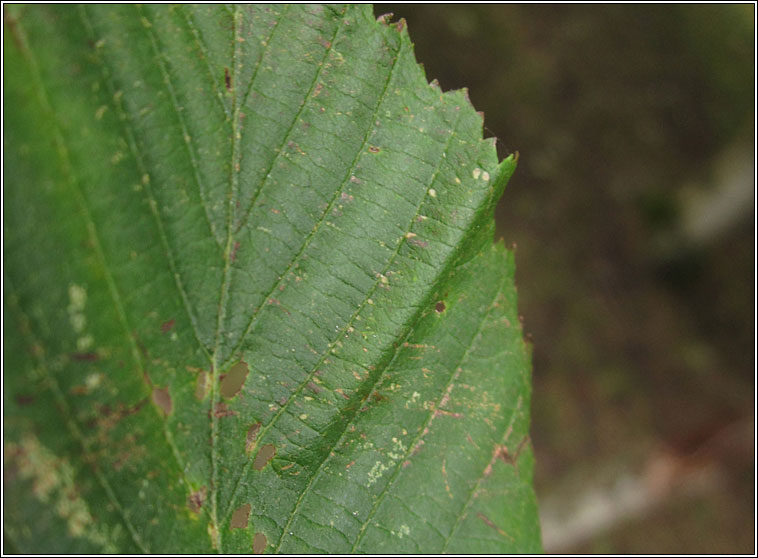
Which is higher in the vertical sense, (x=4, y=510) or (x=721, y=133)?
(x=721, y=133)

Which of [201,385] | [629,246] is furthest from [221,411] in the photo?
[629,246]

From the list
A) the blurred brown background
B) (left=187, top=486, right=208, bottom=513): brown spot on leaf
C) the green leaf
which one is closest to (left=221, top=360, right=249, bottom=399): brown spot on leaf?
the green leaf

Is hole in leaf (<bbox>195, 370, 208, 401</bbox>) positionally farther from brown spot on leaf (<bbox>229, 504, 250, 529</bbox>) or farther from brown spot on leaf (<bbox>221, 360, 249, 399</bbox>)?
brown spot on leaf (<bbox>229, 504, 250, 529</bbox>)

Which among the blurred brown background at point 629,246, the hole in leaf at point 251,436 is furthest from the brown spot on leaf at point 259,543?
the blurred brown background at point 629,246

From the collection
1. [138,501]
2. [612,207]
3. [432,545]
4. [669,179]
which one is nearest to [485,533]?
[432,545]

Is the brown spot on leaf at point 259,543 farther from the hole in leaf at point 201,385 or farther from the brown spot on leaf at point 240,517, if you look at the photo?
the hole in leaf at point 201,385

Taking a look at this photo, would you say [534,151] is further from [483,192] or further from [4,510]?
[4,510]
